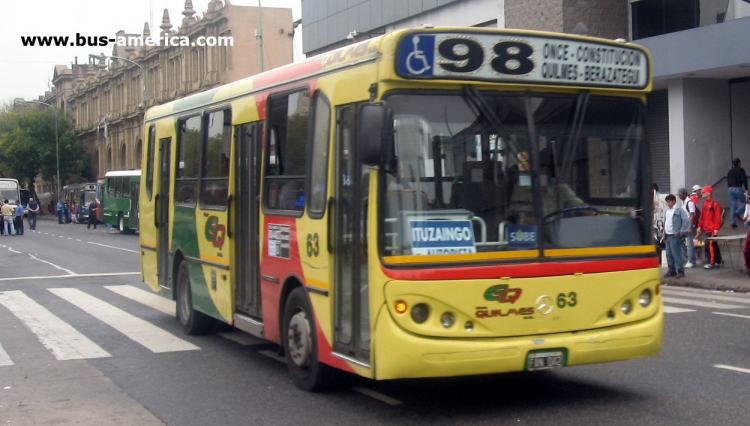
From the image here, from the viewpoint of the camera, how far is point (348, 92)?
280 inches

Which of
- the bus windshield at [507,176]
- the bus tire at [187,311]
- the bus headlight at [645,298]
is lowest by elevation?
the bus tire at [187,311]

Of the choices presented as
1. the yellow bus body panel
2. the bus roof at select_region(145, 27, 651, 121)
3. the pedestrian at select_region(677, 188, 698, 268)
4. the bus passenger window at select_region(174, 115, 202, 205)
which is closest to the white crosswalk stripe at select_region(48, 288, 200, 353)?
the bus passenger window at select_region(174, 115, 202, 205)

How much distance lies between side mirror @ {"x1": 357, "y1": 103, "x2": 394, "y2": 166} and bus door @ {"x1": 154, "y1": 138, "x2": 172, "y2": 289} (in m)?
6.30

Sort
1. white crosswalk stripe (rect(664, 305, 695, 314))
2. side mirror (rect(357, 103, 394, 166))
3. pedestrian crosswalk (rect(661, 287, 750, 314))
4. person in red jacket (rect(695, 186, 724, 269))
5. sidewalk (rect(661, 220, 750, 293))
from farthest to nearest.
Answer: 1. person in red jacket (rect(695, 186, 724, 269))
2. sidewalk (rect(661, 220, 750, 293))
3. pedestrian crosswalk (rect(661, 287, 750, 314))
4. white crosswalk stripe (rect(664, 305, 695, 314))
5. side mirror (rect(357, 103, 394, 166))

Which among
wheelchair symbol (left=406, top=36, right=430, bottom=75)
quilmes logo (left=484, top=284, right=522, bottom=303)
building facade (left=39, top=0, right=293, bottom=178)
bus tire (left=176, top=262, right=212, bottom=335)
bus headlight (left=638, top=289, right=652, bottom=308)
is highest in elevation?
building facade (left=39, top=0, right=293, bottom=178)

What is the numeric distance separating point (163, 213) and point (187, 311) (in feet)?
5.24

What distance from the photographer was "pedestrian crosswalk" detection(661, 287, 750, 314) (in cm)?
1320

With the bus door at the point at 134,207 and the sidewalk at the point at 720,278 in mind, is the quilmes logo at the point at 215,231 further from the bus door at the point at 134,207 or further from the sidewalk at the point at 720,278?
the bus door at the point at 134,207

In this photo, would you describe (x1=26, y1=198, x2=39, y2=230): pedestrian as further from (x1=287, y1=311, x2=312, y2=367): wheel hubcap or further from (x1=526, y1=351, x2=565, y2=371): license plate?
(x1=526, y1=351, x2=565, y2=371): license plate

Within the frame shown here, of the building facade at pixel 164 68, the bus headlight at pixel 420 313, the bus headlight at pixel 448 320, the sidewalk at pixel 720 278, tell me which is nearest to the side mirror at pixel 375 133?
the bus headlight at pixel 420 313

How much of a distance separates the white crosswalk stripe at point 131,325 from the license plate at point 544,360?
486 centimetres

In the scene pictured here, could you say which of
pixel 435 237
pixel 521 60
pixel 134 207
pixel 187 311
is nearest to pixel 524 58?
pixel 521 60

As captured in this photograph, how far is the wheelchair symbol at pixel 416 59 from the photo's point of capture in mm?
6492

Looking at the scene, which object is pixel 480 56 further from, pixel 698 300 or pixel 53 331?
pixel 698 300
